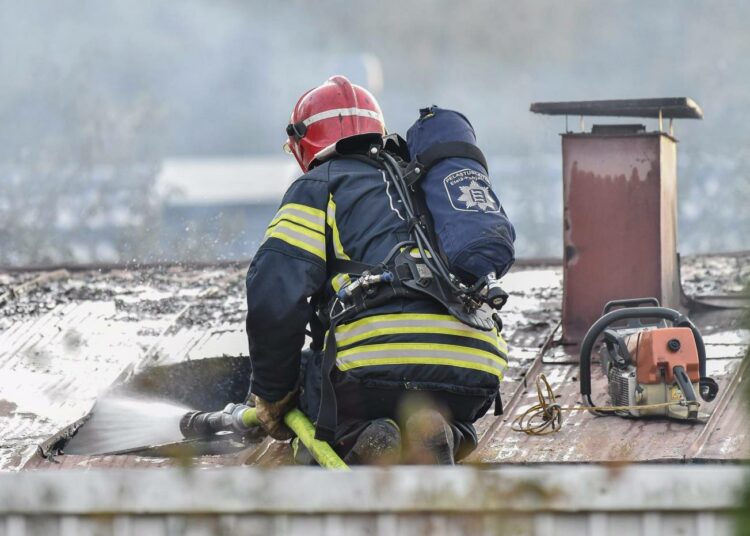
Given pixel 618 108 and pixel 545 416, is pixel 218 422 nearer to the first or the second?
pixel 545 416

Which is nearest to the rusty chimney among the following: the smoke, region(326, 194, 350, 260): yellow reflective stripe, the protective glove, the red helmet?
the red helmet

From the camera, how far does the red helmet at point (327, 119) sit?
Answer: 4.60 meters

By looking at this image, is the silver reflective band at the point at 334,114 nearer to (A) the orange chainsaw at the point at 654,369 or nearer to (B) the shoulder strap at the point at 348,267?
(B) the shoulder strap at the point at 348,267

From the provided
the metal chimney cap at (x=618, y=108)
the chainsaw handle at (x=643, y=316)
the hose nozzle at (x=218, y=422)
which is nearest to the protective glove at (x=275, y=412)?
the hose nozzle at (x=218, y=422)

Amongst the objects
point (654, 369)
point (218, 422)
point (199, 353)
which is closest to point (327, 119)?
point (218, 422)

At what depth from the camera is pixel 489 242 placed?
383 cm

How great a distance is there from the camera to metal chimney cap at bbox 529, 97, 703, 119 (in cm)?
663

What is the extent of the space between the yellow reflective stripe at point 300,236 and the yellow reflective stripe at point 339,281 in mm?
76

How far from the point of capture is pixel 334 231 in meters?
4.09

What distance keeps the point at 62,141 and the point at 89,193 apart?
19.3ft

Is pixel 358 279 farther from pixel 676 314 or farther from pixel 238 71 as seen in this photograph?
pixel 238 71

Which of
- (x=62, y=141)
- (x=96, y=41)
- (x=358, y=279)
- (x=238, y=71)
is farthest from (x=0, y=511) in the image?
(x=96, y=41)

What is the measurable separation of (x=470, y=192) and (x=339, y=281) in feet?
1.70

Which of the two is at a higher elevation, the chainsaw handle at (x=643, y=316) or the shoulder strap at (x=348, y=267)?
the shoulder strap at (x=348, y=267)
